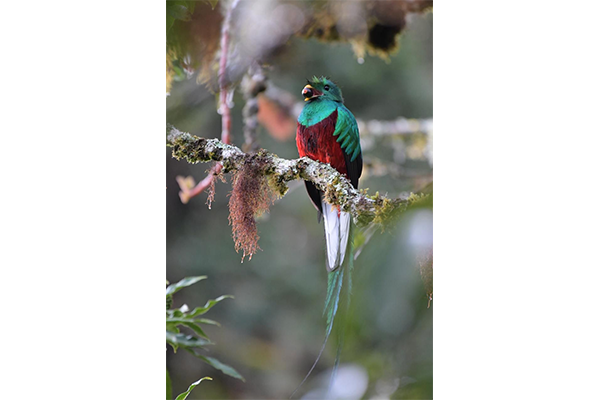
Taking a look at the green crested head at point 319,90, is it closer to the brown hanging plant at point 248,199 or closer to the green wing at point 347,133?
the green wing at point 347,133

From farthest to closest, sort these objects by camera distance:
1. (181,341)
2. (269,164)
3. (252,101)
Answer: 1. (252,101)
2. (181,341)
3. (269,164)

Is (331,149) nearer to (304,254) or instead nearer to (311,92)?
(311,92)

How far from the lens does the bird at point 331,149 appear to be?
185 centimetres

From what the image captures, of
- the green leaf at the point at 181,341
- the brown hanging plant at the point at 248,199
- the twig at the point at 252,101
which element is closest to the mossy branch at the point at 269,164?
the brown hanging plant at the point at 248,199

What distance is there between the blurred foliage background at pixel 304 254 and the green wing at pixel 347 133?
0.56ft

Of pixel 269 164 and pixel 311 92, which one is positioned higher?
pixel 311 92

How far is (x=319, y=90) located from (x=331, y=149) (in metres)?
0.23

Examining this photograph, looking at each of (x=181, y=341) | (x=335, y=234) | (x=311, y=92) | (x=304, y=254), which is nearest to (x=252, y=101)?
(x=311, y=92)

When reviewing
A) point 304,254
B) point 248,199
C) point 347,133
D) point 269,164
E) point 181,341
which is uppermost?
point 347,133

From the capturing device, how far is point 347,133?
1.92m

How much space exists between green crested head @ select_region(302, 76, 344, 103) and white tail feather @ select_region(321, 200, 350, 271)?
15.5 inches

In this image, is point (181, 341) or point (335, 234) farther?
point (181, 341)
